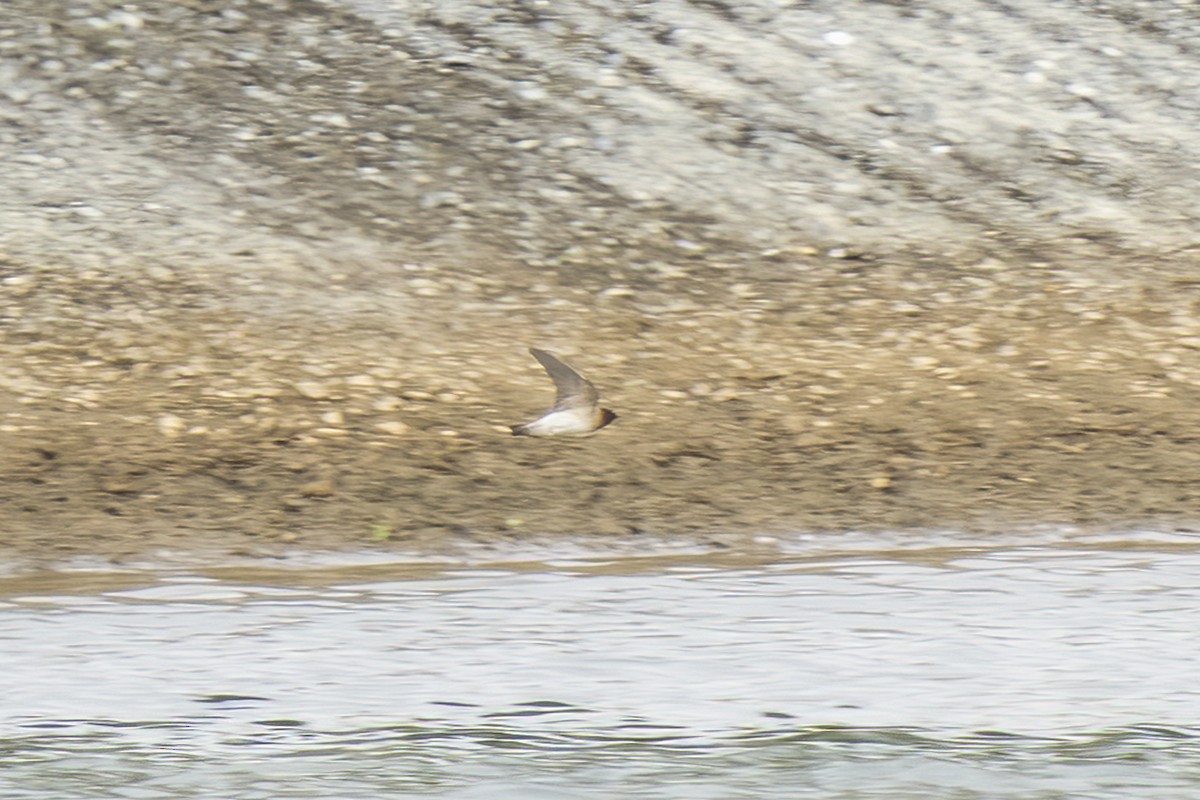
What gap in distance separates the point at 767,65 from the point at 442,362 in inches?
201

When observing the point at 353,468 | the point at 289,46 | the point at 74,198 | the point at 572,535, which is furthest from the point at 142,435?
the point at 289,46

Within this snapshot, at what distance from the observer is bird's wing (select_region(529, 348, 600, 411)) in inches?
366

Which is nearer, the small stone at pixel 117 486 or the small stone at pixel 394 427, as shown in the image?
the small stone at pixel 117 486

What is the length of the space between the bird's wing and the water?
5.00ft

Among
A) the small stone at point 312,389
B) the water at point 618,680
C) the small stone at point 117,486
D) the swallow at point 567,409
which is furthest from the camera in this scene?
the small stone at point 312,389

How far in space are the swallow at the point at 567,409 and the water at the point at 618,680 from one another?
57.1 inches

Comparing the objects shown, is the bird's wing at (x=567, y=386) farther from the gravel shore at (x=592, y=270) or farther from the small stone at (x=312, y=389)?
the small stone at (x=312, y=389)

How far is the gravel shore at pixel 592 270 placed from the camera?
875 centimetres

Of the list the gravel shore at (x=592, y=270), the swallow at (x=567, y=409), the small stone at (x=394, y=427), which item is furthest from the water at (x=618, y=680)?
the small stone at (x=394, y=427)

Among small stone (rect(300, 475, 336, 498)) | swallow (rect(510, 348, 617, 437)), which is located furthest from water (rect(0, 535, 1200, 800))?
swallow (rect(510, 348, 617, 437))

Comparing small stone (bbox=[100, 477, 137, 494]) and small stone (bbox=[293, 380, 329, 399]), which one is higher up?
small stone (bbox=[100, 477, 137, 494])

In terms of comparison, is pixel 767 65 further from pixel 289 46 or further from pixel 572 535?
pixel 572 535

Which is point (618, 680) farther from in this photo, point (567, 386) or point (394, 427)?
point (394, 427)

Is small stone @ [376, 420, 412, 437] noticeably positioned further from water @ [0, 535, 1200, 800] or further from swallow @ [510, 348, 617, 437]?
water @ [0, 535, 1200, 800]
